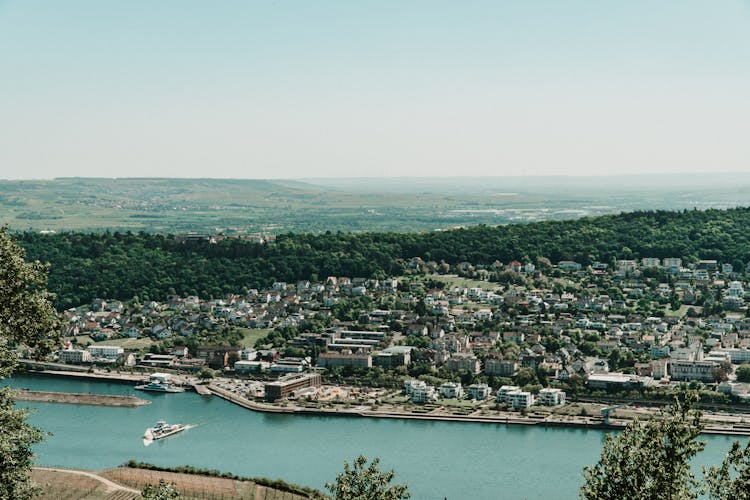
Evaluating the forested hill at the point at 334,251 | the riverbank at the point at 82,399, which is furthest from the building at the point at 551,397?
the forested hill at the point at 334,251

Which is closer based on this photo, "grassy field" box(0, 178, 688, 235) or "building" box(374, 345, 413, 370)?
"building" box(374, 345, 413, 370)

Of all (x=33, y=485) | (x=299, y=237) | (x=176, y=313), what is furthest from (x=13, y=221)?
(x=33, y=485)

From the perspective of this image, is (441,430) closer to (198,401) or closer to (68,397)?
(198,401)

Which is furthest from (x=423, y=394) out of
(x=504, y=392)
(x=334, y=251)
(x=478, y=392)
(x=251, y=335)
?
(x=334, y=251)

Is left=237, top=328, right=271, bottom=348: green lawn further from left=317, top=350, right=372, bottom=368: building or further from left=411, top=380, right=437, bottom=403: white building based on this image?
left=411, top=380, right=437, bottom=403: white building

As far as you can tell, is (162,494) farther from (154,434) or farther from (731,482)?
(154,434)

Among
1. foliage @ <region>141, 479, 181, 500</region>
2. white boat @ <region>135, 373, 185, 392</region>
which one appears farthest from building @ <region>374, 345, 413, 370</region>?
foliage @ <region>141, 479, 181, 500</region>
